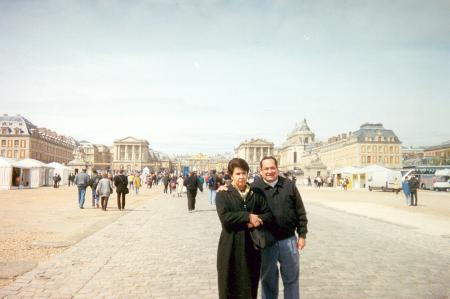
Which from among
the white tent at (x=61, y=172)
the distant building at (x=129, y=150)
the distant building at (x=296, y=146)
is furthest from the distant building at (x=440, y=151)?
the distant building at (x=129, y=150)

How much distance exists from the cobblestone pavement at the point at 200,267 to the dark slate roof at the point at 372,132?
3730 inches

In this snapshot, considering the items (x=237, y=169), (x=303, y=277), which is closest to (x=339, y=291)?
(x=303, y=277)

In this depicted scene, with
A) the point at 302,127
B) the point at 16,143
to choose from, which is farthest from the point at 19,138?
the point at 302,127

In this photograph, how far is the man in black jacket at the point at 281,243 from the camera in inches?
177

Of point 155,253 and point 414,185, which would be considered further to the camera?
point 414,185

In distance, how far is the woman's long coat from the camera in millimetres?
4098

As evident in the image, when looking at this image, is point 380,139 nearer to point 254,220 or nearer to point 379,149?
point 379,149

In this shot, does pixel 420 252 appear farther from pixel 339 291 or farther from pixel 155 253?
pixel 155 253

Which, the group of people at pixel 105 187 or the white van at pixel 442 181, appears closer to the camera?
the group of people at pixel 105 187

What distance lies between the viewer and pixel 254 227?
4.11m

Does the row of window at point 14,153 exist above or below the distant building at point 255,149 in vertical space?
below

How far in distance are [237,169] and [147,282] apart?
2.85m

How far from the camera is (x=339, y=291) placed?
5.65 metres

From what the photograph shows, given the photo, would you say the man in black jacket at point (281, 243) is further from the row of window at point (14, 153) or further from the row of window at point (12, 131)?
the row of window at point (12, 131)
